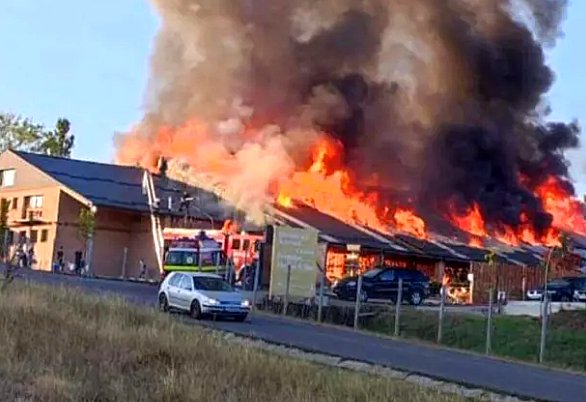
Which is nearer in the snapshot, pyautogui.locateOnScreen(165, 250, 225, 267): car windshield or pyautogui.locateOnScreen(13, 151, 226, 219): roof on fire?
pyautogui.locateOnScreen(165, 250, 225, 267): car windshield

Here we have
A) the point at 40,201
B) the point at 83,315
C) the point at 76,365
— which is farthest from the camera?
the point at 40,201

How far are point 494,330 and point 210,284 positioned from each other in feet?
26.5

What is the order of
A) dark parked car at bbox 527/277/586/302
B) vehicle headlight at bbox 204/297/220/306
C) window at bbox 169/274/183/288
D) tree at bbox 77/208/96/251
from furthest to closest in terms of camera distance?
1. tree at bbox 77/208/96/251
2. dark parked car at bbox 527/277/586/302
3. window at bbox 169/274/183/288
4. vehicle headlight at bbox 204/297/220/306

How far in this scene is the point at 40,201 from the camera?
2303 inches

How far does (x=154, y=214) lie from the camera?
5591cm

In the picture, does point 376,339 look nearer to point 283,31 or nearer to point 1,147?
point 283,31

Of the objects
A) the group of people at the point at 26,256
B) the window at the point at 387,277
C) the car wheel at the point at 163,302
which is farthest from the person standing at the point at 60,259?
the car wheel at the point at 163,302

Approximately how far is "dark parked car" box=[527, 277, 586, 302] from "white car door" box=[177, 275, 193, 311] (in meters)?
18.4

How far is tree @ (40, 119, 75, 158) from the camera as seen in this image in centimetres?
8475

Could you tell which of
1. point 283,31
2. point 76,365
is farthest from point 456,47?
point 76,365

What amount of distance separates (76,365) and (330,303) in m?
21.8

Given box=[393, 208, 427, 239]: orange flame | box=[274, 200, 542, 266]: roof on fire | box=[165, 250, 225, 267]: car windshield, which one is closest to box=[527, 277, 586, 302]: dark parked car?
box=[274, 200, 542, 266]: roof on fire

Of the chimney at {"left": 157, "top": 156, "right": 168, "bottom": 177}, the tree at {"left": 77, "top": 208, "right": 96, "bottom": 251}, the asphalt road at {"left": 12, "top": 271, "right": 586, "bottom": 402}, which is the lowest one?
the asphalt road at {"left": 12, "top": 271, "right": 586, "bottom": 402}

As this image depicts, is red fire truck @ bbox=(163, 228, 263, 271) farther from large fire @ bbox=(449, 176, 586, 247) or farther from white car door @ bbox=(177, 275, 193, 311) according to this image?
large fire @ bbox=(449, 176, 586, 247)
